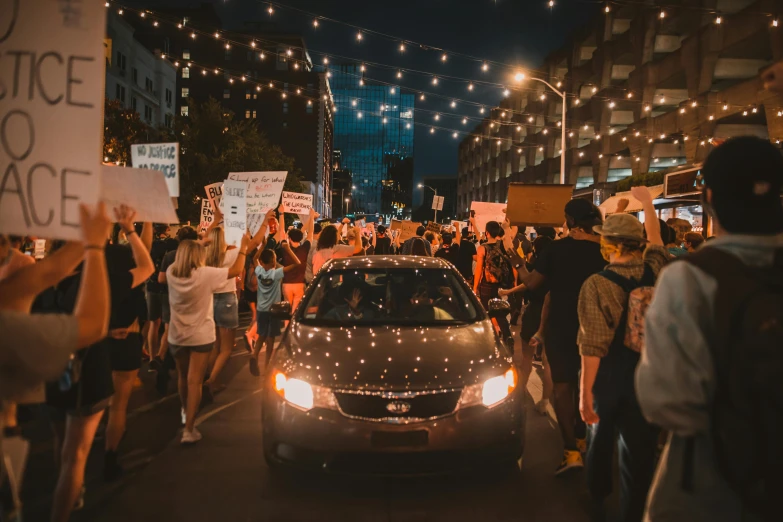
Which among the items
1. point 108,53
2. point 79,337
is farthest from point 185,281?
point 108,53

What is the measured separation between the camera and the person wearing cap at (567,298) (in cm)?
481

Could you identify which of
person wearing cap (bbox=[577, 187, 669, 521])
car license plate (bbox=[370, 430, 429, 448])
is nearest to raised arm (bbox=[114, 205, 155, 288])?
car license plate (bbox=[370, 430, 429, 448])

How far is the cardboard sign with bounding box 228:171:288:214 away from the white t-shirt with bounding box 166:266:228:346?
5.13m

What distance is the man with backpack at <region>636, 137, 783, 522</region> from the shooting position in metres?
Result: 1.60

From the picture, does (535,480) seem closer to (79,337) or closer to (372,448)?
(372,448)

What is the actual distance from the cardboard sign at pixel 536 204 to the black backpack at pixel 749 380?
A: 8089 mm

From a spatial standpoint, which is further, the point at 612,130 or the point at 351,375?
the point at 612,130

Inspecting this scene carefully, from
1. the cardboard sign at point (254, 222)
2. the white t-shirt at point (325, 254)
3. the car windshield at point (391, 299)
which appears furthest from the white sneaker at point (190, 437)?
the cardboard sign at point (254, 222)

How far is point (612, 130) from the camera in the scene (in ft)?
128

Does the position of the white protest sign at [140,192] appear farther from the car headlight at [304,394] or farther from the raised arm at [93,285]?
the raised arm at [93,285]

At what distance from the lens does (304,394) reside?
14.1 feet

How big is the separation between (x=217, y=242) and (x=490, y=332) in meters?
3.12

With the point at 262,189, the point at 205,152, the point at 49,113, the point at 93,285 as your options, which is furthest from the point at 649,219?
the point at 205,152

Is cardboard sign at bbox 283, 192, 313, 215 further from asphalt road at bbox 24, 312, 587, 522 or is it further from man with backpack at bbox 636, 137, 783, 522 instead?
man with backpack at bbox 636, 137, 783, 522
